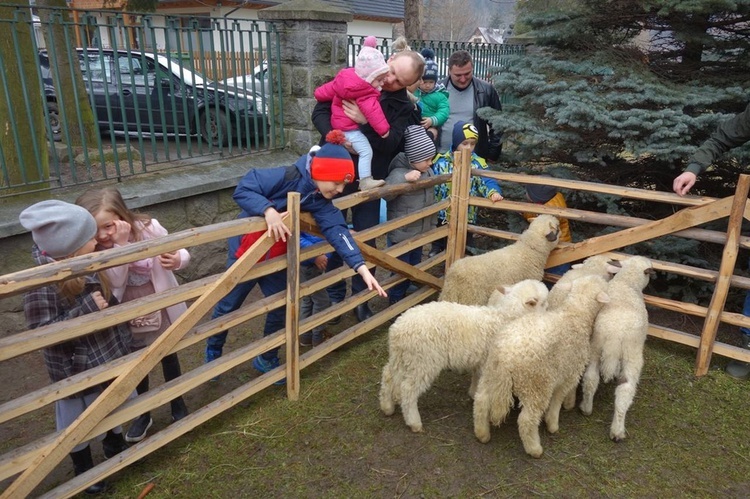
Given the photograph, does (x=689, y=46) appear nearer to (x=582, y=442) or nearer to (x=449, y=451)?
(x=582, y=442)

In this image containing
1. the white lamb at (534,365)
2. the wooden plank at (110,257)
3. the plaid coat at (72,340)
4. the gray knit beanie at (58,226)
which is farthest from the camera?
the white lamb at (534,365)

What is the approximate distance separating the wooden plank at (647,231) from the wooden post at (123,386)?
2.74 meters

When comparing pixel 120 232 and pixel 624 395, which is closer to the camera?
pixel 120 232

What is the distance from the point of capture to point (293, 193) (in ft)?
10.7

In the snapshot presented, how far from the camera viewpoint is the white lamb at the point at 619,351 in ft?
11.3

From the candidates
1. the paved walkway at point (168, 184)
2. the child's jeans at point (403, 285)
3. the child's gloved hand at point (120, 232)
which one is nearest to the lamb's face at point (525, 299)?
the child's jeans at point (403, 285)

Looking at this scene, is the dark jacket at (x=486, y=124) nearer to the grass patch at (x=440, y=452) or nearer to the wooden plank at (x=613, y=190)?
the wooden plank at (x=613, y=190)

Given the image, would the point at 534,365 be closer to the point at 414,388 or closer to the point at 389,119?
the point at 414,388

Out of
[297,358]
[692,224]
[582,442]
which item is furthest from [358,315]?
[692,224]

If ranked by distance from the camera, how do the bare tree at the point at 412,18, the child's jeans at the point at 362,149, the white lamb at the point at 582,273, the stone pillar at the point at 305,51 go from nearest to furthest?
the white lamb at the point at 582,273, the child's jeans at the point at 362,149, the stone pillar at the point at 305,51, the bare tree at the point at 412,18

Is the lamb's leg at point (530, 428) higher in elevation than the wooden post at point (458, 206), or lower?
lower

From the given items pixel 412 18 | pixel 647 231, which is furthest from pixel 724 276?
pixel 412 18

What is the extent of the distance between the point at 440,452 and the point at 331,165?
1884 millimetres

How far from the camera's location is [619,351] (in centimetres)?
347
